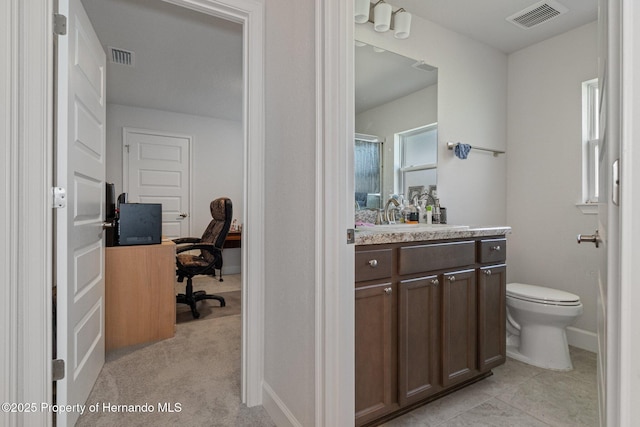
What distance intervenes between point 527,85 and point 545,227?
1.24 m

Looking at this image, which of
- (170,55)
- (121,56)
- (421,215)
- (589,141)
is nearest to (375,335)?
(421,215)

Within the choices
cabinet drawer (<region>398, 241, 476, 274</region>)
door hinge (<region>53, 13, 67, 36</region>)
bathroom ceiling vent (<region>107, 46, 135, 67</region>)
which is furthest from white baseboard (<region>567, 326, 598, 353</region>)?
bathroom ceiling vent (<region>107, 46, 135, 67</region>)

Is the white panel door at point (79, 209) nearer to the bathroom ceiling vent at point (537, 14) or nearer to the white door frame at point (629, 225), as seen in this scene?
the white door frame at point (629, 225)

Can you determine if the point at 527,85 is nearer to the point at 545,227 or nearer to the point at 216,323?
the point at 545,227

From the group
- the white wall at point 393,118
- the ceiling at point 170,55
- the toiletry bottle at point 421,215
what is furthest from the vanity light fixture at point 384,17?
the toiletry bottle at point 421,215

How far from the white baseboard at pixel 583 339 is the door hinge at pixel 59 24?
12.2ft

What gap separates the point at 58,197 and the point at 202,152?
3.96 m

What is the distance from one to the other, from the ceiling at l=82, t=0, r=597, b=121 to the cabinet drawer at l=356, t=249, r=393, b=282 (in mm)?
1896

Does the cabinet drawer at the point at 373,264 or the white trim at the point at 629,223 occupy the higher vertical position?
the white trim at the point at 629,223

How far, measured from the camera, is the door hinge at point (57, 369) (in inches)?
53.4

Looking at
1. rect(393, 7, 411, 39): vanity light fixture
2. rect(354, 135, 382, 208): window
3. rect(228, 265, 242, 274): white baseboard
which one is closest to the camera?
rect(393, 7, 411, 39): vanity light fixture

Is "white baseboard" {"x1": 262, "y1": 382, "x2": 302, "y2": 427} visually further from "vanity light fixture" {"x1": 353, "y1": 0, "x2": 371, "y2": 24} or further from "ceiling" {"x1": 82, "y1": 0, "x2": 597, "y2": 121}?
"ceiling" {"x1": 82, "y1": 0, "x2": 597, "y2": 121}

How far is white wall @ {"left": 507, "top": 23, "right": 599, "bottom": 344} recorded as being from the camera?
249 cm

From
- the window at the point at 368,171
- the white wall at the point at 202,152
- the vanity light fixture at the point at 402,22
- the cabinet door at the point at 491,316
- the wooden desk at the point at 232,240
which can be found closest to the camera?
the cabinet door at the point at 491,316
